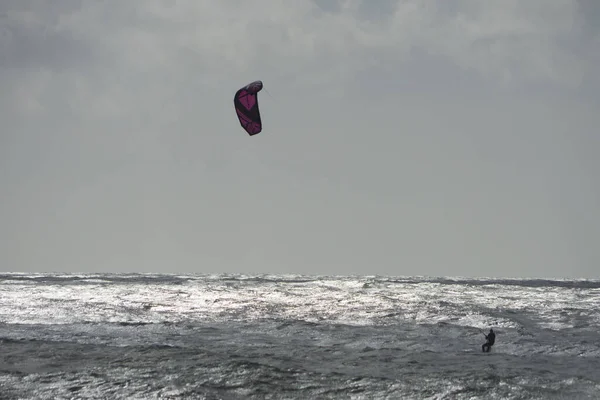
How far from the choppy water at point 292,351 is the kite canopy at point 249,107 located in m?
5.83

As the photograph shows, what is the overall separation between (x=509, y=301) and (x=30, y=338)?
45.6ft

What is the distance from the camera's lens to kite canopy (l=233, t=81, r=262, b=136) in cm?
2003

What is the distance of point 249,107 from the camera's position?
20688 millimetres

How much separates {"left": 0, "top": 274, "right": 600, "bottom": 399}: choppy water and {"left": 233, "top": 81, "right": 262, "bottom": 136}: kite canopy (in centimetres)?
583

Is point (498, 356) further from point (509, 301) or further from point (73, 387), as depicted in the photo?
point (509, 301)

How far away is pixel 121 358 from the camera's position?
9.10 metres

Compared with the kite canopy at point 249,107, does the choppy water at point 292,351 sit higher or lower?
lower

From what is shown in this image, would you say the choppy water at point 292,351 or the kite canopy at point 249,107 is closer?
the choppy water at point 292,351

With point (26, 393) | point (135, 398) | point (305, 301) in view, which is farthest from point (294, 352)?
point (305, 301)

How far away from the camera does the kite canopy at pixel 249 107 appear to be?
2003 centimetres

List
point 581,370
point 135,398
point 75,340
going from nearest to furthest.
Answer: point 135,398
point 581,370
point 75,340

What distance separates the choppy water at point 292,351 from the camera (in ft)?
24.7

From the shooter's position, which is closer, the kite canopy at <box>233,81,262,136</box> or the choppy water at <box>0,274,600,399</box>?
the choppy water at <box>0,274,600,399</box>

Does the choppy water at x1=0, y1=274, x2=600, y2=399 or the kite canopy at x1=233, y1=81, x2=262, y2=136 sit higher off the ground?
the kite canopy at x1=233, y1=81, x2=262, y2=136
